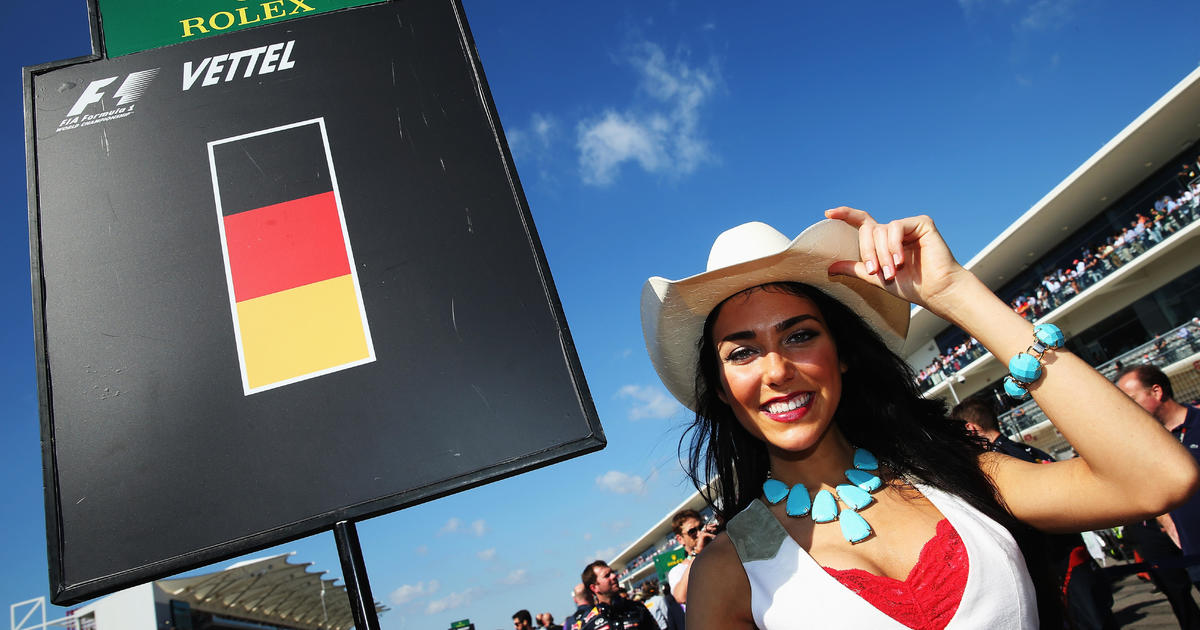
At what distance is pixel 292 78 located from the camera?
62.1 inches

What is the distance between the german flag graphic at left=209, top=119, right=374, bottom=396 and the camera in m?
1.33

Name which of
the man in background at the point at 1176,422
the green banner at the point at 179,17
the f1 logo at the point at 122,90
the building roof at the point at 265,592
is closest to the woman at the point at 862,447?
the green banner at the point at 179,17

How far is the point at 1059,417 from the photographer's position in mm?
1395

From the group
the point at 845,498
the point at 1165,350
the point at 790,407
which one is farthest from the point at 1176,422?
the point at 1165,350

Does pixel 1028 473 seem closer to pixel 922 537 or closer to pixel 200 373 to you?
pixel 922 537

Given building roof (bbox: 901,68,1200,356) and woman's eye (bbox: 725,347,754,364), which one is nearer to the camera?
woman's eye (bbox: 725,347,754,364)

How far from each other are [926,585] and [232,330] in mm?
1651

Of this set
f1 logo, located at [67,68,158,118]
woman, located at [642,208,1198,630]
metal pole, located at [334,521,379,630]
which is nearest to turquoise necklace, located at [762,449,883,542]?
woman, located at [642,208,1198,630]

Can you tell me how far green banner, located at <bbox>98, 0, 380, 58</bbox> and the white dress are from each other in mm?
1804

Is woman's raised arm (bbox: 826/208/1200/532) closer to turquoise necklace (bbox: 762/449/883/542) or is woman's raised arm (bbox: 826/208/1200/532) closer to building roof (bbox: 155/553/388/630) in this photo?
turquoise necklace (bbox: 762/449/883/542)

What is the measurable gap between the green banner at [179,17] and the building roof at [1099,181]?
27.3 m

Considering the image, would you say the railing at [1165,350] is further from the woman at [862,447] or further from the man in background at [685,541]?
the woman at [862,447]

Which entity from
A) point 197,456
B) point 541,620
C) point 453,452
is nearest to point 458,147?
point 453,452

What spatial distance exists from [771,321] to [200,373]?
1360 millimetres
